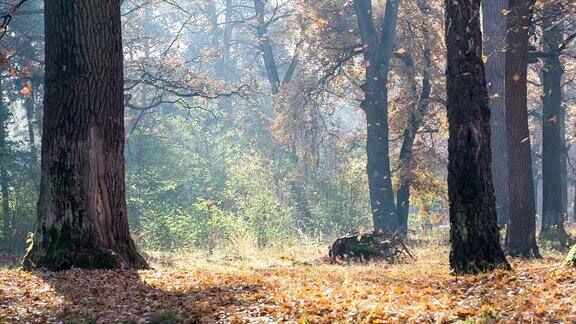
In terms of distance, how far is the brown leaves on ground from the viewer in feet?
22.4

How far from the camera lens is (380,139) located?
26.8m

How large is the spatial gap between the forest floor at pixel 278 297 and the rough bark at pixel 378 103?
1588cm

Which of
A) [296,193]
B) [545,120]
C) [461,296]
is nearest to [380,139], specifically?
[545,120]

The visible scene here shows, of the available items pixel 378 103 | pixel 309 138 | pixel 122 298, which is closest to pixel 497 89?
pixel 378 103

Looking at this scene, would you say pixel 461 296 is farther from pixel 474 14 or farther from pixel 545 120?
pixel 545 120

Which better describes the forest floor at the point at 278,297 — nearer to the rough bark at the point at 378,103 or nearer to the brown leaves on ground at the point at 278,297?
the brown leaves on ground at the point at 278,297

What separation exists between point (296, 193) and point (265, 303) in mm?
27773

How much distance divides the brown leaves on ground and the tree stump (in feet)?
22.4

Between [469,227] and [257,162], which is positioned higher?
[257,162]

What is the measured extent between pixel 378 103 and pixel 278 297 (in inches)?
768

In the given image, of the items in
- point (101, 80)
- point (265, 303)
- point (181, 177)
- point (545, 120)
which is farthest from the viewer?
point (181, 177)

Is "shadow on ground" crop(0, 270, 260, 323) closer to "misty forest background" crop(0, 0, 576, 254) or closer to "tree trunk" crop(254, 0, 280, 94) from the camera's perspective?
"misty forest background" crop(0, 0, 576, 254)

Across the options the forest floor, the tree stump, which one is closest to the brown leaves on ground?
the forest floor

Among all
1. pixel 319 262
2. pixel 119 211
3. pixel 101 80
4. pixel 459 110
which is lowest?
pixel 319 262
